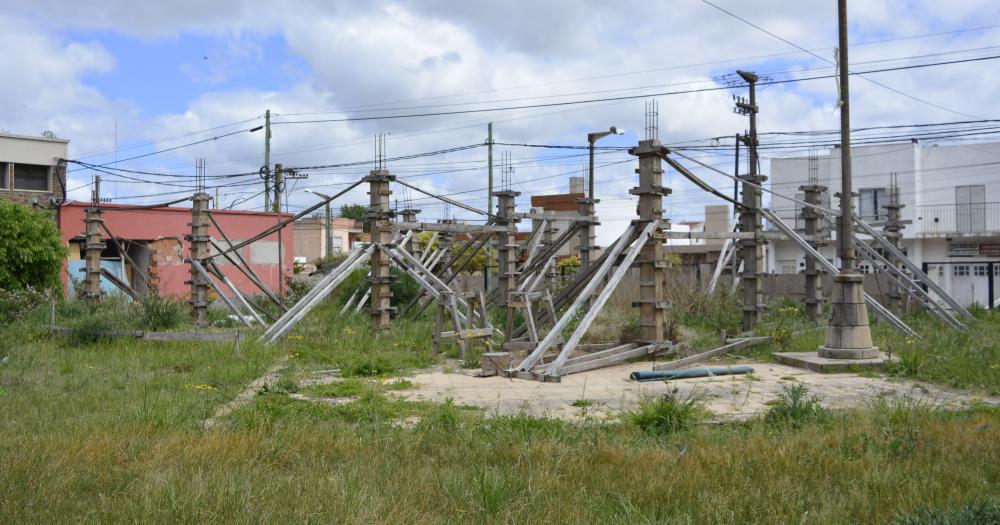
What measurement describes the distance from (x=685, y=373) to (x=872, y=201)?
32.4 metres

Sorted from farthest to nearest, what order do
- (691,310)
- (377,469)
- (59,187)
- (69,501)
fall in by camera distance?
1. (59,187)
2. (691,310)
3. (377,469)
4. (69,501)

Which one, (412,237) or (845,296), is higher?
(412,237)

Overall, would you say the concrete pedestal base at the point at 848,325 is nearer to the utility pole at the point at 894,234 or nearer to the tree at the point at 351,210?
the utility pole at the point at 894,234

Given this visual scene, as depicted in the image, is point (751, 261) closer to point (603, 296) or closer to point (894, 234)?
point (603, 296)

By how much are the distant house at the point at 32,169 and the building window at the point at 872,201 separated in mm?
35981

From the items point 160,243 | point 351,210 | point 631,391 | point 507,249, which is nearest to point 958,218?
point 507,249

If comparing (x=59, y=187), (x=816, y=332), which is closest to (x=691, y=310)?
(x=816, y=332)

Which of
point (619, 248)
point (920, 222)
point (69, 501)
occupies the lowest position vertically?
point (69, 501)

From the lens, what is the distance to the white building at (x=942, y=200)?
37.9 metres

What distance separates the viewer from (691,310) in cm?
1939

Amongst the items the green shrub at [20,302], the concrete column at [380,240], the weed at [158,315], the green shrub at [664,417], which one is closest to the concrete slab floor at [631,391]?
the green shrub at [664,417]

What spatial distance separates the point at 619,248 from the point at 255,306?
13.0 metres

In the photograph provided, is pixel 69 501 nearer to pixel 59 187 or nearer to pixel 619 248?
pixel 619 248

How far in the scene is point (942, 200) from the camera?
129 feet
